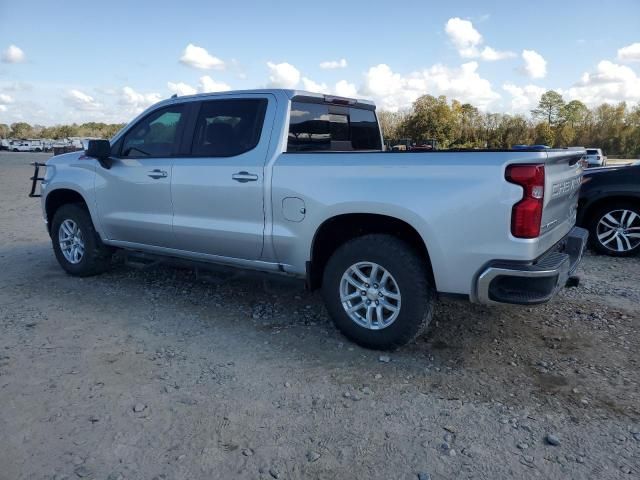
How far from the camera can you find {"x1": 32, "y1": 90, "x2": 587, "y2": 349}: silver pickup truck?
3131mm

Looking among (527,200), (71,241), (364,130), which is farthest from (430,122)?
(527,200)

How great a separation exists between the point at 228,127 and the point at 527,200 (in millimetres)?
2554

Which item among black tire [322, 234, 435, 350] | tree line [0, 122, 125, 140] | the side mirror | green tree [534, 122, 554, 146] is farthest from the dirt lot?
tree line [0, 122, 125, 140]

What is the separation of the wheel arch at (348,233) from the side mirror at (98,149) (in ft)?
8.27

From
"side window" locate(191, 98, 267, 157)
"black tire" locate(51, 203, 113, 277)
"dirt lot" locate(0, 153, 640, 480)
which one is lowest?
"dirt lot" locate(0, 153, 640, 480)

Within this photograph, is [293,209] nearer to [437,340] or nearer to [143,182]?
[437,340]

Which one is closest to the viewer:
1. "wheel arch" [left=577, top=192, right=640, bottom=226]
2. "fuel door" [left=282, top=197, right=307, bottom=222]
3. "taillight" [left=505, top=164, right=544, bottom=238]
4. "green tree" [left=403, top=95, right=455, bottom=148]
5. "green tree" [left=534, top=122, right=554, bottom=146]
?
"taillight" [left=505, top=164, right=544, bottom=238]

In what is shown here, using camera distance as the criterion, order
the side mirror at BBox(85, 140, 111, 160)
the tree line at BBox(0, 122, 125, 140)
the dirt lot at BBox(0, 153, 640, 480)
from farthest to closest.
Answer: the tree line at BBox(0, 122, 125, 140)
the side mirror at BBox(85, 140, 111, 160)
the dirt lot at BBox(0, 153, 640, 480)

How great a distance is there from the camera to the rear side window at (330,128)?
14.1 feet

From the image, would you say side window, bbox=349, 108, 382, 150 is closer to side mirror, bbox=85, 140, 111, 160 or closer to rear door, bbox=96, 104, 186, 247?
rear door, bbox=96, 104, 186, 247

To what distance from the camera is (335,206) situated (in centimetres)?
365

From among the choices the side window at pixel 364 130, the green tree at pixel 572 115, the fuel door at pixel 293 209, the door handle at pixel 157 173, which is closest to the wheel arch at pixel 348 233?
Answer: the fuel door at pixel 293 209

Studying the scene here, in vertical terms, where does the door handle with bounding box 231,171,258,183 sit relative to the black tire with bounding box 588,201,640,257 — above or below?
above

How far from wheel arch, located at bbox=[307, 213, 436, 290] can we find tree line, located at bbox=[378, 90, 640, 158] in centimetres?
4088
